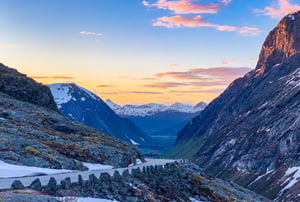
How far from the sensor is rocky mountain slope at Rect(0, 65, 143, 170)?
4069 centimetres

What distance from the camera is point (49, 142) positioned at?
48.6 m

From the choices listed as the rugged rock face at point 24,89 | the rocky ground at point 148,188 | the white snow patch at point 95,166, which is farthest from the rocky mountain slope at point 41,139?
the rocky ground at point 148,188

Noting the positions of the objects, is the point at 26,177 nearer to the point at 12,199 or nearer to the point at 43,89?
the point at 12,199

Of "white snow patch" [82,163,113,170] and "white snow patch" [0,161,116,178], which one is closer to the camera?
"white snow patch" [0,161,116,178]

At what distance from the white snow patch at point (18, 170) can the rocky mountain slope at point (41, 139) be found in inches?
42.9

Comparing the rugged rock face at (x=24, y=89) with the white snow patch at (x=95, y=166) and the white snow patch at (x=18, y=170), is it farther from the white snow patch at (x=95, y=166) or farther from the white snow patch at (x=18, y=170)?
the white snow patch at (x=18, y=170)

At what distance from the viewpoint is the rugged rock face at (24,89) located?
75938 millimetres

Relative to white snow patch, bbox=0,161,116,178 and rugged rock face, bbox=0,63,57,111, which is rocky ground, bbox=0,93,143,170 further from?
rugged rock face, bbox=0,63,57,111

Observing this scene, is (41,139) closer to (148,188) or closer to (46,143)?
(46,143)

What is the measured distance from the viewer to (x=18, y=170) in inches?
1379

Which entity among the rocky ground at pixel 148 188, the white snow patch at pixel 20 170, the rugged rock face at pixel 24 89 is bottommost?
the rocky ground at pixel 148 188

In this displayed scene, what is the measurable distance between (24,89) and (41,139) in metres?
31.4

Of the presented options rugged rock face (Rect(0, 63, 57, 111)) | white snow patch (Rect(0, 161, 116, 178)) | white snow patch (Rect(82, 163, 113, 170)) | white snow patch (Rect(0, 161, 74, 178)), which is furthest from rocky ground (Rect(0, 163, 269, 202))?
rugged rock face (Rect(0, 63, 57, 111))

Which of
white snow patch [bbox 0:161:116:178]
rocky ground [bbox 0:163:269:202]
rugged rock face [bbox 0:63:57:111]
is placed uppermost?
rugged rock face [bbox 0:63:57:111]
